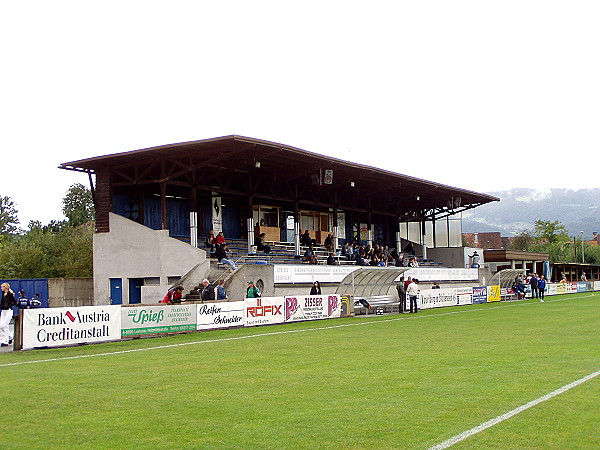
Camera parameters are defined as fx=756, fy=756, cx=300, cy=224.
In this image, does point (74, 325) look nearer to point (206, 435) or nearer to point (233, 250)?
point (206, 435)

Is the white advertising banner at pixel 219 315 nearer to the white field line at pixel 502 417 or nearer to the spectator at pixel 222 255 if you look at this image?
the spectator at pixel 222 255

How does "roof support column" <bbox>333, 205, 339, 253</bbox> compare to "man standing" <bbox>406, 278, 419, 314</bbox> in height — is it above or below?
above

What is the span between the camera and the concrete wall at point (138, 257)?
125 ft

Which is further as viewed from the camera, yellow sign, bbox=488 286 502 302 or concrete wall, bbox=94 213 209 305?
yellow sign, bbox=488 286 502 302

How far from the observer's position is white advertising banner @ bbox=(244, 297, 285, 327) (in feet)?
93.6

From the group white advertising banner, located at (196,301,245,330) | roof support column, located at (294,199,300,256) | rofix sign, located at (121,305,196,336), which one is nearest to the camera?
rofix sign, located at (121,305,196,336)

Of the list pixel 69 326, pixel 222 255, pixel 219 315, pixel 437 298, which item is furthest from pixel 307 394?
pixel 437 298

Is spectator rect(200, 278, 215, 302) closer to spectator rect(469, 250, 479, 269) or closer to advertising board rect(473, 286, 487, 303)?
advertising board rect(473, 286, 487, 303)

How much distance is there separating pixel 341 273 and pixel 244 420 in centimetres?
3576

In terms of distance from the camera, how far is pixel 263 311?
2927 centimetres

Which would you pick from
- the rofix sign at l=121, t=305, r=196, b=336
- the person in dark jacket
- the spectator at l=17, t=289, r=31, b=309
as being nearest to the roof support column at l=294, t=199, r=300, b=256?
the spectator at l=17, t=289, r=31, b=309

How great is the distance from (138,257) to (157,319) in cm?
1563

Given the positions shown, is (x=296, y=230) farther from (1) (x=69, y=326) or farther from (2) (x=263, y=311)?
(1) (x=69, y=326)

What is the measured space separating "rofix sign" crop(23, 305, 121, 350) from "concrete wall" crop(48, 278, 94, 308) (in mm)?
21778
